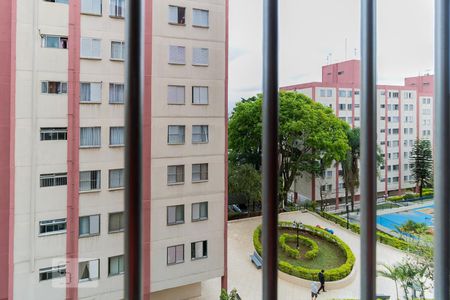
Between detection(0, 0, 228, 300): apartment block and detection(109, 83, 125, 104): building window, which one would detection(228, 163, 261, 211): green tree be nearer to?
detection(0, 0, 228, 300): apartment block

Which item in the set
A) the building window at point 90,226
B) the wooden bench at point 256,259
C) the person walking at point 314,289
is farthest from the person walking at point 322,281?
the building window at point 90,226

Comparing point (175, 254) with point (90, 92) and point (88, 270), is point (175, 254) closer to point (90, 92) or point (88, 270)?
point (88, 270)

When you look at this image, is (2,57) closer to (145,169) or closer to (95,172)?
(95,172)

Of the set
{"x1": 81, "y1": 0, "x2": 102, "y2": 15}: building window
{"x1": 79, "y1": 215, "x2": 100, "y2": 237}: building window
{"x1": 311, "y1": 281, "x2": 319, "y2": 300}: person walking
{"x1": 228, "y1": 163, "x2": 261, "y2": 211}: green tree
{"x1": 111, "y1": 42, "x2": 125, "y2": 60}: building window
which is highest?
{"x1": 81, "y1": 0, "x2": 102, "y2": 15}: building window

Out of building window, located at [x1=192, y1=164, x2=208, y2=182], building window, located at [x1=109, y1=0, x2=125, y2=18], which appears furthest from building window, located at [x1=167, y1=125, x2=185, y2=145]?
building window, located at [x1=109, y1=0, x2=125, y2=18]

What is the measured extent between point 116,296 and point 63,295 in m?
0.18

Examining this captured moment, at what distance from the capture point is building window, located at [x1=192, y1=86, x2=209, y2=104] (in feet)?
4.86

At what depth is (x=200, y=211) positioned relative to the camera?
58.6 inches

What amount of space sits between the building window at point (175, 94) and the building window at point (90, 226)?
1.69 feet

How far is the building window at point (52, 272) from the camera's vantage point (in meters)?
1.28

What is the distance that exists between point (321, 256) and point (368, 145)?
1.70 ft

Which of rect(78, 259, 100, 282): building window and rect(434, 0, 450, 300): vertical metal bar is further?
rect(434, 0, 450, 300): vertical metal bar

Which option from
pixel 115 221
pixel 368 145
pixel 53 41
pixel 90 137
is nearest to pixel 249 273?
pixel 115 221

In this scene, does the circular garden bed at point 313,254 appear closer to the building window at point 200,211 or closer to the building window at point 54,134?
the building window at point 200,211
